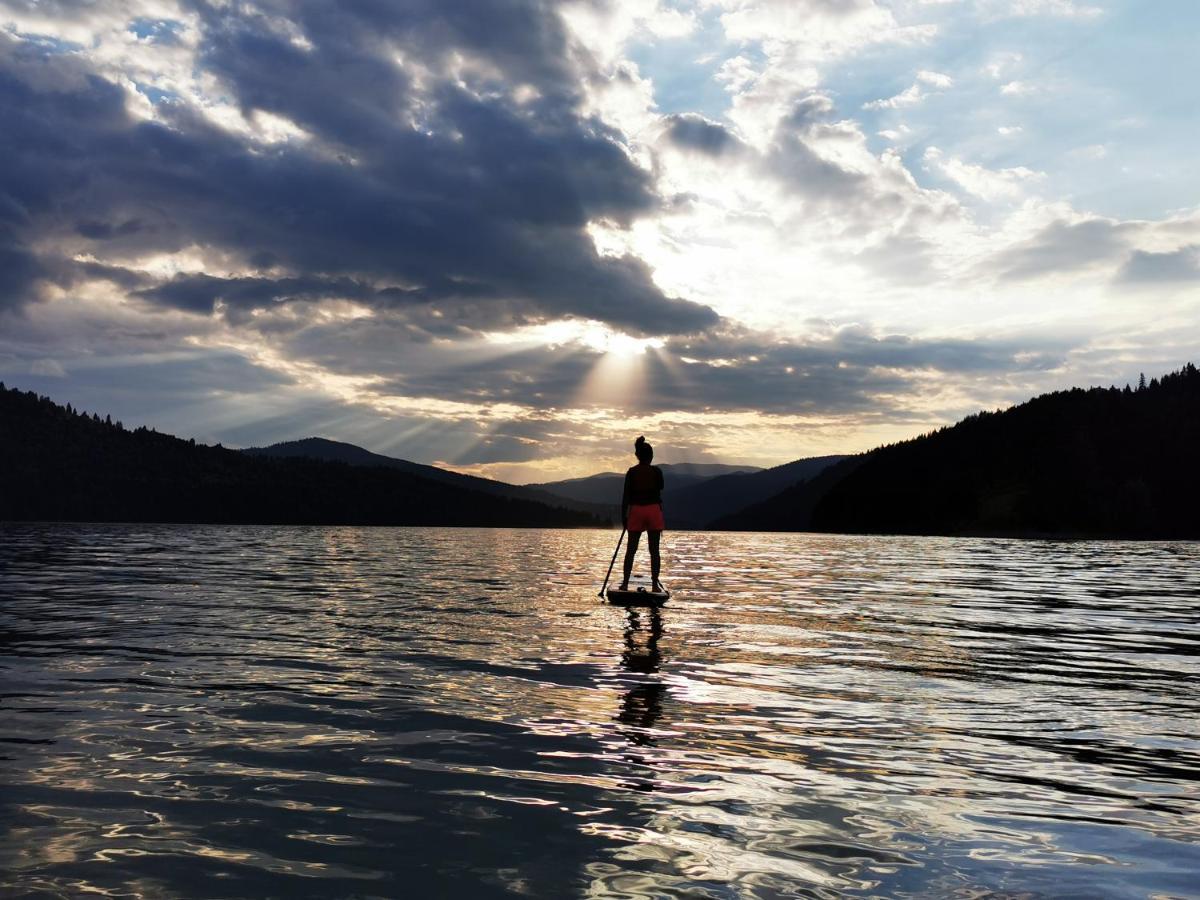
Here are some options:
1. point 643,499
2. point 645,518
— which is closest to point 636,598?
point 645,518

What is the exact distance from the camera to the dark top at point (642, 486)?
23.5 m

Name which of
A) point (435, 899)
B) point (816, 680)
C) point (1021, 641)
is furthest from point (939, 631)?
point (435, 899)

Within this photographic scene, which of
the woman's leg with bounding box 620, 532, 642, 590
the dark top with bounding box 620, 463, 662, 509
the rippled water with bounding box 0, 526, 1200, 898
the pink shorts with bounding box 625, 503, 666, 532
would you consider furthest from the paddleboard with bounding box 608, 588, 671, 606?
the rippled water with bounding box 0, 526, 1200, 898

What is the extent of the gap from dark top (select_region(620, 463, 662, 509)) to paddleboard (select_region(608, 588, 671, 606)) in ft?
8.70

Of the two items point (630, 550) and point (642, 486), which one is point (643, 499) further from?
point (630, 550)

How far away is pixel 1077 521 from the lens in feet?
654

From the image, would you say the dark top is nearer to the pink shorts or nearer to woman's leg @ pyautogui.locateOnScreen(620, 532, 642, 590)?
the pink shorts

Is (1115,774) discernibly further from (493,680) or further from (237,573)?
(237,573)

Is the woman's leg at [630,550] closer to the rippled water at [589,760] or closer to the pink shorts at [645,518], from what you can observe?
the pink shorts at [645,518]

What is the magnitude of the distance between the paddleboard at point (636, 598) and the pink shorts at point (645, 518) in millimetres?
2043

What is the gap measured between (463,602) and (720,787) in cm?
1687

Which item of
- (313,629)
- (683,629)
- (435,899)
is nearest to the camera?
(435,899)

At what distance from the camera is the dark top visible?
2350 centimetres

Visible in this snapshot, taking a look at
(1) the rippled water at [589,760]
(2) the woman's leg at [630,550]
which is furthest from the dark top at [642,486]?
(1) the rippled water at [589,760]
